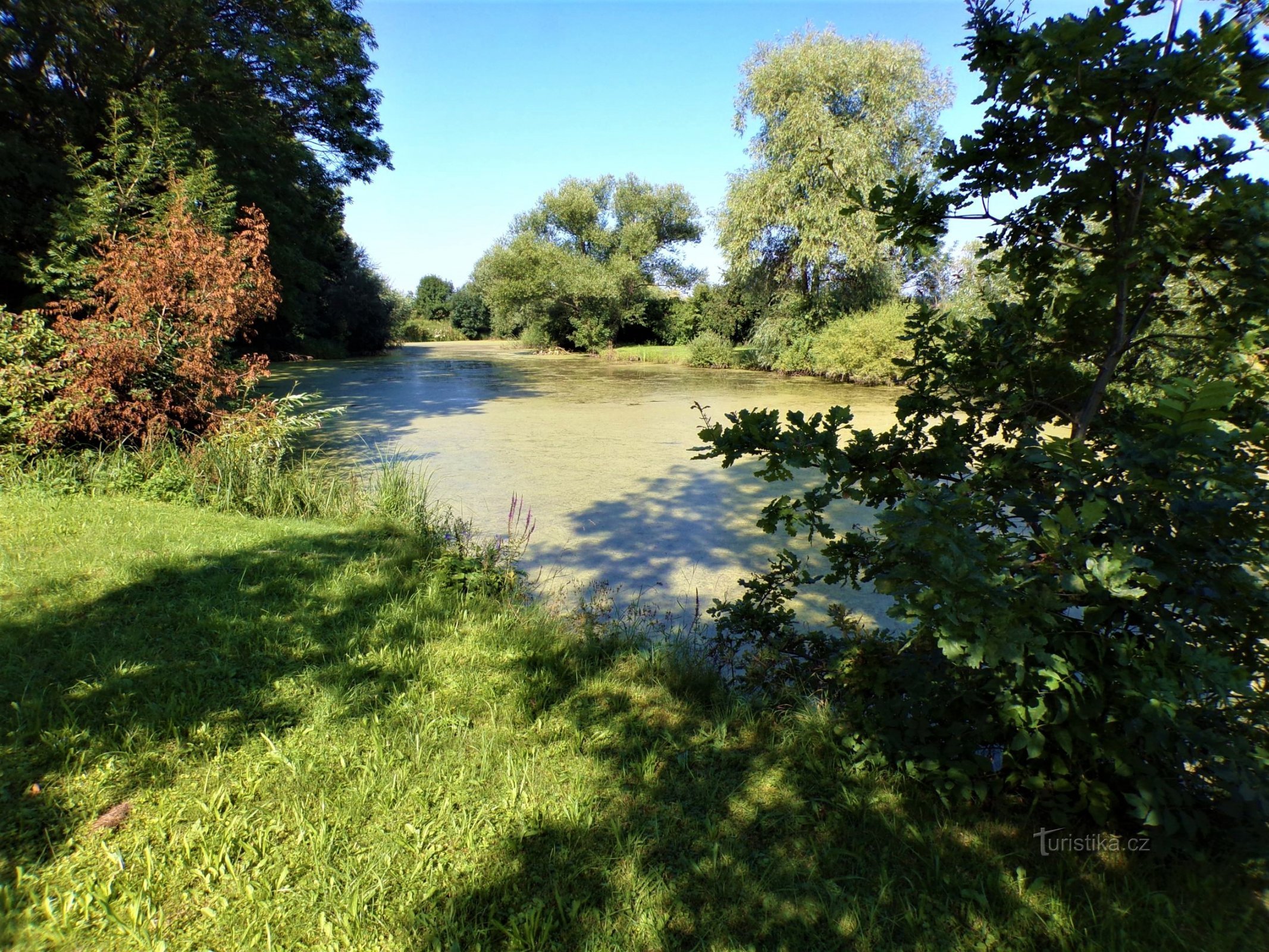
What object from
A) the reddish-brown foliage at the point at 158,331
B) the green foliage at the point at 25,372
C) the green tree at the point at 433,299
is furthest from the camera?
the green tree at the point at 433,299

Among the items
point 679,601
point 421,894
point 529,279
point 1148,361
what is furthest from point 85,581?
point 529,279

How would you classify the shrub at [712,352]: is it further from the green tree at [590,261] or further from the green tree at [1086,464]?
the green tree at [1086,464]

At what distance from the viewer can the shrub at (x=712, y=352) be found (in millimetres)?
21000

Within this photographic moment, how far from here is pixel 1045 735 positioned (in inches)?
62.5

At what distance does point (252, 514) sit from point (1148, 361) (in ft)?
16.5

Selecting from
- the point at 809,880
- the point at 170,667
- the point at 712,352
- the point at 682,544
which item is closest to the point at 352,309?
the point at 712,352

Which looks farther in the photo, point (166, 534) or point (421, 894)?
point (166, 534)

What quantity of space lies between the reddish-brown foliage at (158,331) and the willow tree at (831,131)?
42.1 ft

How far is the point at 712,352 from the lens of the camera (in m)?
21.2

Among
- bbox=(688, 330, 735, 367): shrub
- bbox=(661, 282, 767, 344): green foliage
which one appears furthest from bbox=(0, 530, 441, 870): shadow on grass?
bbox=(688, 330, 735, 367): shrub

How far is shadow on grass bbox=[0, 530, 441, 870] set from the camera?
1.83 m

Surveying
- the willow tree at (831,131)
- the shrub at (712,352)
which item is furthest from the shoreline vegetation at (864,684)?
the shrub at (712,352)

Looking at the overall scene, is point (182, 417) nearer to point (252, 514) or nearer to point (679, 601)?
point (252, 514)

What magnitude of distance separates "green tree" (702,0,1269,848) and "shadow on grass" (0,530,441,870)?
5.63 ft
